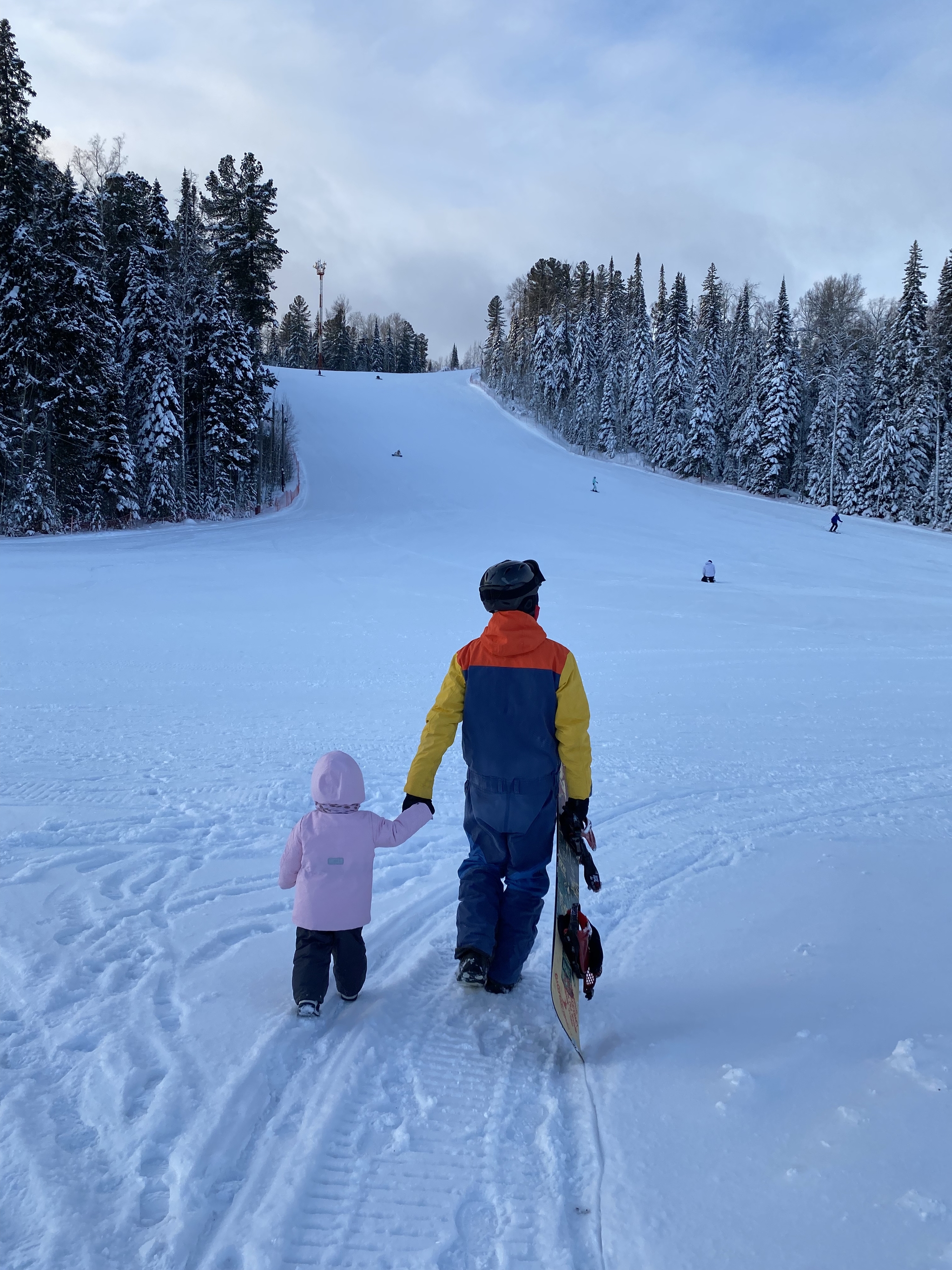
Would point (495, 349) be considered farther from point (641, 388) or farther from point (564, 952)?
point (564, 952)

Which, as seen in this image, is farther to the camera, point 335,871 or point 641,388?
point 641,388

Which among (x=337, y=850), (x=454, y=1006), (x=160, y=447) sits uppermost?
(x=160, y=447)

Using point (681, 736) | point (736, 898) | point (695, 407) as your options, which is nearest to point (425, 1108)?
Result: point (736, 898)

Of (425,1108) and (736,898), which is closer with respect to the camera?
(425,1108)

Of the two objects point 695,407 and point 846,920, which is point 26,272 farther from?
point 695,407

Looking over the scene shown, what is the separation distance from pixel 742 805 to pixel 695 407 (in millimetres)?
45919

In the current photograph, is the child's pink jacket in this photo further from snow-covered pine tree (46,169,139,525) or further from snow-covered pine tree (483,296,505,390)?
snow-covered pine tree (483,296,505,390)

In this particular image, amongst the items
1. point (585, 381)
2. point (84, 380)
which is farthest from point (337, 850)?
point (585, 381)

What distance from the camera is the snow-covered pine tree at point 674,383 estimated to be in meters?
50.5

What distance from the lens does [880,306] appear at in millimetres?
60875

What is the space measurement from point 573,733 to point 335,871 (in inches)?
40.7

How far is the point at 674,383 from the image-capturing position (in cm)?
5056

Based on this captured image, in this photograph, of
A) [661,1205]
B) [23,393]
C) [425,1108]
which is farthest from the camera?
[23,393]

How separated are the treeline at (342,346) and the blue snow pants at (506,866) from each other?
79.3m
